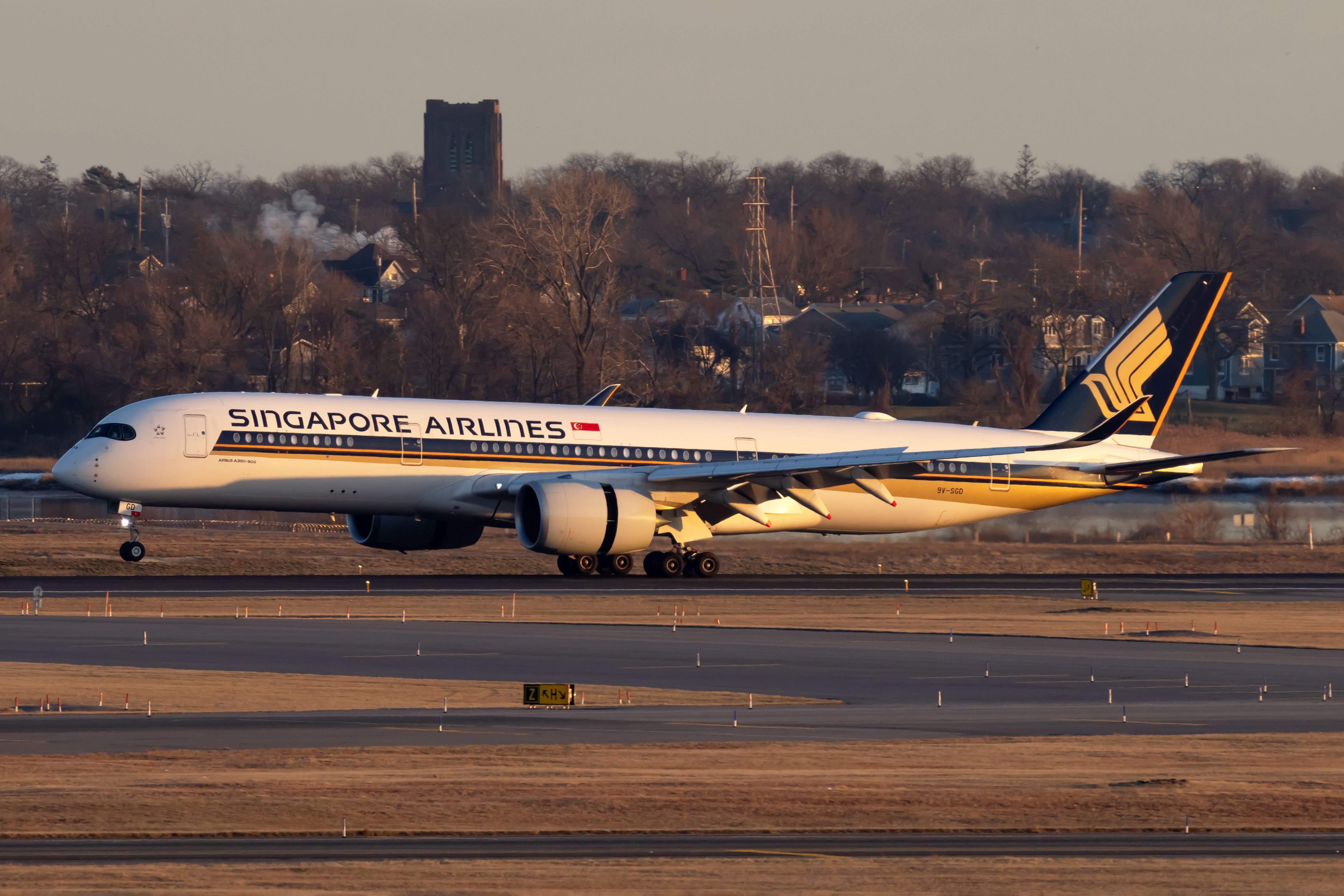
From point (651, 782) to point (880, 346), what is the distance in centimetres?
12649

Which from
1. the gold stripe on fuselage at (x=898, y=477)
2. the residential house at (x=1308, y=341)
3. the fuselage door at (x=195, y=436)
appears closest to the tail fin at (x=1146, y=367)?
the gold stripe on fuselage at (x=898, y=477)

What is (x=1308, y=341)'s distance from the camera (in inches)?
6033

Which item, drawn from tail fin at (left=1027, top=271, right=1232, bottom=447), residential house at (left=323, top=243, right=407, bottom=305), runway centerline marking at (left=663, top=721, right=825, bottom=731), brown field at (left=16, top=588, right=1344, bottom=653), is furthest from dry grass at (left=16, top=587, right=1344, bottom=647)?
residential house at (left=323, top=243, right=407, bottom=305)

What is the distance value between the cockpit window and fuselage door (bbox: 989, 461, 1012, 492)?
22956 mm

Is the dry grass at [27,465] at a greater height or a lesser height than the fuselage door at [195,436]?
lesser

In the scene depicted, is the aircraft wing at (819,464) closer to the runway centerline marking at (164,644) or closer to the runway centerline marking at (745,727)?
the runway centerline marking at (164,644)

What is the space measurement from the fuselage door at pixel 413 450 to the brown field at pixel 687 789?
24.0 meters

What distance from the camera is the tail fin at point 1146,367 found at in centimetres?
5412

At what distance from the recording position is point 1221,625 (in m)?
38.6

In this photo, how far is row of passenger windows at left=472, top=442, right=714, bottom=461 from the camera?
153 ft

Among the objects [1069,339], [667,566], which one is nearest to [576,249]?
[1069,339]

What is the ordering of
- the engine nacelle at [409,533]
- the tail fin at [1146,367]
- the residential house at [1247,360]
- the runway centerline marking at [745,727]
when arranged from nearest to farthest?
the runway centerline marking at [745,727] < the engine nacelle at [409,533] < the tail fin at [1146,367] < the residential house at [1247,360]

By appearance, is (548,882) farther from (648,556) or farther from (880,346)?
(880,346)

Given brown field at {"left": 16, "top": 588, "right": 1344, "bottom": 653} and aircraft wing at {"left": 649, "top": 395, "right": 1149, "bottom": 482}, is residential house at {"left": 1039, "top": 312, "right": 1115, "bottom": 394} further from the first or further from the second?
brown field at {"left": 16, "top": 588, "right": 1344, "bottom": 653}
